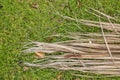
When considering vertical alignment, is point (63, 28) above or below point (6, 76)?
above

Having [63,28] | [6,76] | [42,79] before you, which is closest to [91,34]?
[63,28]

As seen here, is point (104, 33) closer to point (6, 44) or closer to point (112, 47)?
point (112, 47)

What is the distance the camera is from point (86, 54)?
13.8ft

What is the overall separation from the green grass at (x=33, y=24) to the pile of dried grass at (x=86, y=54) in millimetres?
139

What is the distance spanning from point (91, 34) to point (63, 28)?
393 millimetres

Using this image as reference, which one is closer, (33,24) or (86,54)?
(86,54)

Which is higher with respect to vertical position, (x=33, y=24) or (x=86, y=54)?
(x=33, y=24)

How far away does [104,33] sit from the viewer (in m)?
4.30

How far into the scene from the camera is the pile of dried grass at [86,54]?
4.19 metres

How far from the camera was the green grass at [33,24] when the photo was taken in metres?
4.31

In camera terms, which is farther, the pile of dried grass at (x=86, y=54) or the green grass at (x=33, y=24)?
the green grass at (x=33, y=24)

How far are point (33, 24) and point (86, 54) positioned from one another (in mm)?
829

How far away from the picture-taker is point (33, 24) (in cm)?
444

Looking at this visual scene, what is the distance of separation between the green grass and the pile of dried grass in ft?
0.46
